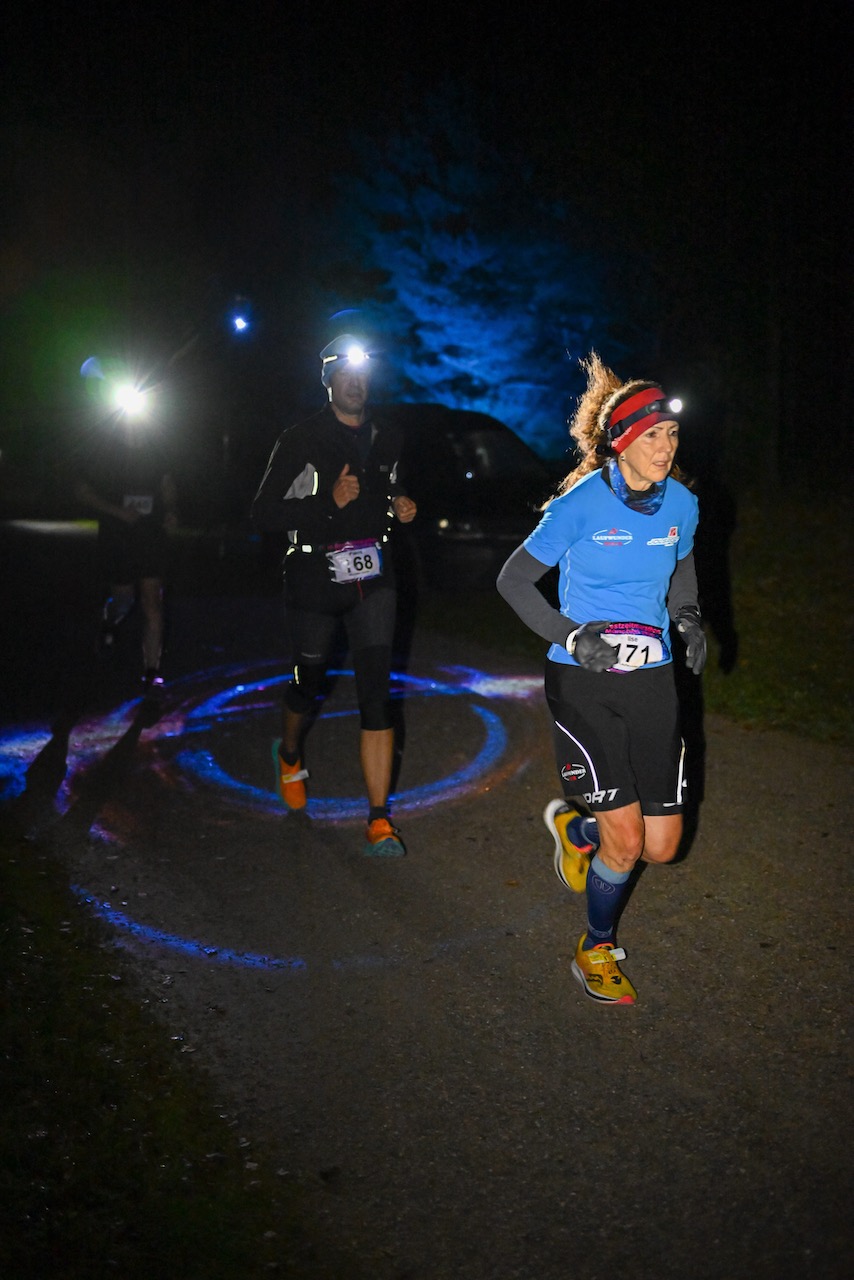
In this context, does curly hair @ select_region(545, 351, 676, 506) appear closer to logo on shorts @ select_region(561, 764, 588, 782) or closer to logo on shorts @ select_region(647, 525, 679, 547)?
logo on shorts @ select_region(647, 525, 679, 547)

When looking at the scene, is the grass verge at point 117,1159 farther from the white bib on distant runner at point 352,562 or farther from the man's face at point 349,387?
the man's face at point 349,387

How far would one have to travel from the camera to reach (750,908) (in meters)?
5.21

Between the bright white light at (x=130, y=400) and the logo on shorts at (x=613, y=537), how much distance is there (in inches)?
222

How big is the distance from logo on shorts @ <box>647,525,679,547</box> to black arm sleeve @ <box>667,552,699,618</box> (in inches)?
10.0

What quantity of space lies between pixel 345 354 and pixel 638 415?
1.93 meters

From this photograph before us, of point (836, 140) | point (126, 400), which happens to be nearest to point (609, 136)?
point (836, 140)

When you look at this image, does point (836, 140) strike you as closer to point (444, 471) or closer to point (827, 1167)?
point (444, 471)

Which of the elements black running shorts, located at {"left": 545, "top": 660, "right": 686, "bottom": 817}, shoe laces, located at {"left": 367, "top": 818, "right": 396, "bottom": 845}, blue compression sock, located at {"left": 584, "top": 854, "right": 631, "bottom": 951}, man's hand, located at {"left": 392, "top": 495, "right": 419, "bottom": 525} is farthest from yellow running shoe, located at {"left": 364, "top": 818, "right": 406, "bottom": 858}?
black running shorts, located at {"left": 545, "top": 660, "right": 686, "bottom": 817}

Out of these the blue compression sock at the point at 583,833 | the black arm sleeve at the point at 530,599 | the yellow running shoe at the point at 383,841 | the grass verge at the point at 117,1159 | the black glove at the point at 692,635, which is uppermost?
the black arm sleeve at the point at 530,599

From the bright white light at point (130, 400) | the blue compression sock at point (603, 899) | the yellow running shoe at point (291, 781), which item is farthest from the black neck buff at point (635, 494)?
the bright white light at point (130, 400)

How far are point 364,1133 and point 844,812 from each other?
362cm

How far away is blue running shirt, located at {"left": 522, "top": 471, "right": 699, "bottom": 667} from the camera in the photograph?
4285 millimetres

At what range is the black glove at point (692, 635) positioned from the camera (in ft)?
14.5

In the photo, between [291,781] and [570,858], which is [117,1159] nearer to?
[570,858]
